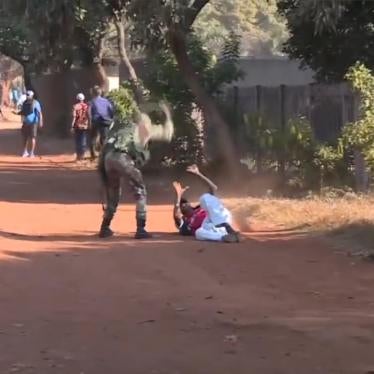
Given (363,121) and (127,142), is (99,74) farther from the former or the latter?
(127,142)

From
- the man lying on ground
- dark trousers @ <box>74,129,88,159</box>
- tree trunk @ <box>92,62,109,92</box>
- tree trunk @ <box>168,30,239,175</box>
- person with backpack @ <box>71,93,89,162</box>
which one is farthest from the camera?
tree trunk @ <box>92,62,109,92</box>

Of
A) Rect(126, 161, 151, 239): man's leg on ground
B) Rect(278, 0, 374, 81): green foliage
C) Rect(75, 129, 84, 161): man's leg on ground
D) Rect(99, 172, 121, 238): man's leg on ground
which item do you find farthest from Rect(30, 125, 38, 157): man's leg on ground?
Rect(126, 161, 151, 239): man's leg on ground

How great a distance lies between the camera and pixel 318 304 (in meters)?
8.77

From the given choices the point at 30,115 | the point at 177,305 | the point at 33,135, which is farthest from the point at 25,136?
the point at 177,305

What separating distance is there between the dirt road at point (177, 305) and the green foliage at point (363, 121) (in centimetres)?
192

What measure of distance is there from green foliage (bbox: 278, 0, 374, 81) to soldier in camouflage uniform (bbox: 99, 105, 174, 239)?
4.88 metres

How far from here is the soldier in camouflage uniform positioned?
489 inches

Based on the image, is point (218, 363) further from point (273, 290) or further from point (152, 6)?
point (152, 6)

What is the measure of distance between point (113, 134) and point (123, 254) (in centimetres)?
201

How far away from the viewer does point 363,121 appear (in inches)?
557

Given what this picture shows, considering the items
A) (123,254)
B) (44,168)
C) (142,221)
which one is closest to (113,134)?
(142,221)

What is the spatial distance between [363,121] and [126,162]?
3.68 m

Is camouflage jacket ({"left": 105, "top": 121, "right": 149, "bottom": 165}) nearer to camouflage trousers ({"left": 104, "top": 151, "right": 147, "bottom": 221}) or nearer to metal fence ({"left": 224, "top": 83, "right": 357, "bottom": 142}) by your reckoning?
camouflage trousers ({"left": 104, "top": 151, "right": 147, "bottom": 221})

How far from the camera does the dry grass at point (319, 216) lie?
41.0 feet
